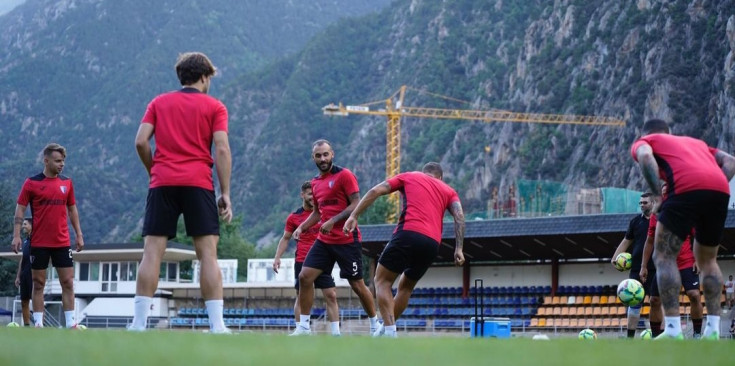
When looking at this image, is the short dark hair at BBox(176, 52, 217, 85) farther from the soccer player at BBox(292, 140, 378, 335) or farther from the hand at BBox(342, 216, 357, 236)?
the soccer player at BBox(292, 140, 378, 335)

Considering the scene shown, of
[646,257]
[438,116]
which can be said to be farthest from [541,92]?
[646,257]

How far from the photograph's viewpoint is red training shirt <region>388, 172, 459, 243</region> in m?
13.4

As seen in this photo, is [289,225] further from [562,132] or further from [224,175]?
[562,132]

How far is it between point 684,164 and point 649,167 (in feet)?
1.24

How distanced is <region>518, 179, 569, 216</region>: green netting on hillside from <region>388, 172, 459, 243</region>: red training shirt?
5207 centimetres

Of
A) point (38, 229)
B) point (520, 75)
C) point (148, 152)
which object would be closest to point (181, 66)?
point (148, 152)

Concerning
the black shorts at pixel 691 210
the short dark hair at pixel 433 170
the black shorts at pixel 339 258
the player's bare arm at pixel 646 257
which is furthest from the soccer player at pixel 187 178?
the player's bare arm at pixel 646 257

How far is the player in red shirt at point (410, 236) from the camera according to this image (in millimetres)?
13289

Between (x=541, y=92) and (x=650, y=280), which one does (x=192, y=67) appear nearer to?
(x=650, y=280)

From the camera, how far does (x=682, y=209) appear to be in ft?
32.8

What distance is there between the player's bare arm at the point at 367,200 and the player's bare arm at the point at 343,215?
48 cm

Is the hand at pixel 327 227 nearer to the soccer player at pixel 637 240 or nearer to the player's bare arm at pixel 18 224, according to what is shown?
the player's bare arm at pixel 18 224

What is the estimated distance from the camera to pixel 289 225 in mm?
18562

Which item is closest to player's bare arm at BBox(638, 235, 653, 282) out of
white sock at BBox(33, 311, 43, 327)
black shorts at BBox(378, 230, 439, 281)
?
black shorts at BBox(378, 230, 439, 281)
